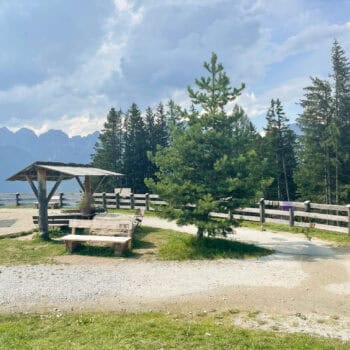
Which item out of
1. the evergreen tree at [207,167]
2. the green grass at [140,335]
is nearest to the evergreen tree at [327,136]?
the evergreen tree at [207,167]

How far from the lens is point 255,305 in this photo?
7656 mm

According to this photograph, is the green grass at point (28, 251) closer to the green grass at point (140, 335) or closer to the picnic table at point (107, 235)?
the picnic table at point (107, 235)

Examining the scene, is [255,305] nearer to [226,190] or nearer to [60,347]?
[60,347]

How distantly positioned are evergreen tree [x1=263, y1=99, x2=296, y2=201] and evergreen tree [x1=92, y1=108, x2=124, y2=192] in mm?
18704

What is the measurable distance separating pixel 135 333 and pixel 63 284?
413 cm

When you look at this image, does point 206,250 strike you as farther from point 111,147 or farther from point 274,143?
point 111,147

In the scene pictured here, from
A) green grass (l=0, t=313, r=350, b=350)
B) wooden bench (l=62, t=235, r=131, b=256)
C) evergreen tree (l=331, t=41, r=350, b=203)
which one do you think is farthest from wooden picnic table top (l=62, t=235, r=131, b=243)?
evergreen tree (l=331, t=41, r=350, b=203)

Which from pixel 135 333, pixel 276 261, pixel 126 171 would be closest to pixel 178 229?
pixel 276 261

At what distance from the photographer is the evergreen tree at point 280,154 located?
126 feet

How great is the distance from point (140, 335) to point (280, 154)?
36.0m

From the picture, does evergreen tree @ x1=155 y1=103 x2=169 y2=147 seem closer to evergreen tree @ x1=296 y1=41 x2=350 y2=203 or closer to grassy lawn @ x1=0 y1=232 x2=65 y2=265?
evergreen tree @ x1=296 y1=41 x2=350 y2=203

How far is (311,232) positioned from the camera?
16453mm

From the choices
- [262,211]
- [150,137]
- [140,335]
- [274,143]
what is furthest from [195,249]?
[150,137]

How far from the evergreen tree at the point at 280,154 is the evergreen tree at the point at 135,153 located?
598 inches
